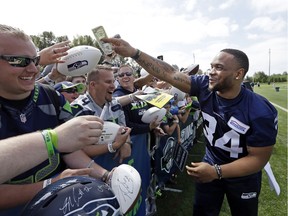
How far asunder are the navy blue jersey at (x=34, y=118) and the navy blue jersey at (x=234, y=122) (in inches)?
74.6

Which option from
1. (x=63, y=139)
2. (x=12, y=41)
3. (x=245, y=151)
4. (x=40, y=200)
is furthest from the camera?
(x=245, y=151)

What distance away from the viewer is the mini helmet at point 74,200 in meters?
1.42

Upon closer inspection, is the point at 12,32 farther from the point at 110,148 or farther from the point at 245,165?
the point at 245,165

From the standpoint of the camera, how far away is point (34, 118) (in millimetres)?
1989

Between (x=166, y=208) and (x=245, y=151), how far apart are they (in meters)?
2.30

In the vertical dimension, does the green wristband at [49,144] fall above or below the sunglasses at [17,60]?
below

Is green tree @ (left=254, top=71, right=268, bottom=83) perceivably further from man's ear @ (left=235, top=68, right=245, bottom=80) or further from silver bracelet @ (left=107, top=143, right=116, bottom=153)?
silver bracelet @ (left=107, top=143, right=116, bottom=153)

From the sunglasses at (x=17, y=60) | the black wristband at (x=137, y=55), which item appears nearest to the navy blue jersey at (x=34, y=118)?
the sunglasses at (x=17, y=60)

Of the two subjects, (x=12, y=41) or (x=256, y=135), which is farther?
(x=256, y=135)

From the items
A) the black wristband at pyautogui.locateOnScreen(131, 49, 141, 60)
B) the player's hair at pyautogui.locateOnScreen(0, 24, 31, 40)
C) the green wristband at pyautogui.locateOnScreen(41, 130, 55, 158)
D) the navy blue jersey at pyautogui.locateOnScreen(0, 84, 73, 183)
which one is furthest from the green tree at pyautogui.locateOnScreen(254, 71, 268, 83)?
the green wristband at pyautogui.locateOnScreen(41, 130, 55, 158)

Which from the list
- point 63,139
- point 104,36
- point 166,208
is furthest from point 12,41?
point 166,208

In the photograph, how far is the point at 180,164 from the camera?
4379mm

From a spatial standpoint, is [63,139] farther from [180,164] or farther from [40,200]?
[180,164]

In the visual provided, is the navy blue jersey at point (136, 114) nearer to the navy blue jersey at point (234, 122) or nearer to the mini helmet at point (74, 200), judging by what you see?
the navy blue jersey at point (234, 122)
